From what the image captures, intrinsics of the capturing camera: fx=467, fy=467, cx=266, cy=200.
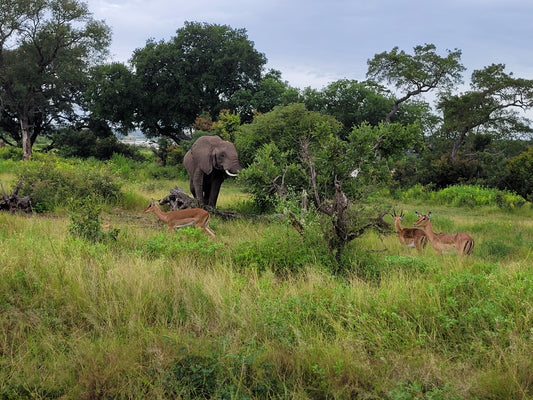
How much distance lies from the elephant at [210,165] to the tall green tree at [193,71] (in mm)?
21579

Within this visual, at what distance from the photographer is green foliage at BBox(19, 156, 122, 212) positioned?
1200 centimetres

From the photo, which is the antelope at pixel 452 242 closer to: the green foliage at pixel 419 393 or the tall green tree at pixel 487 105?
the green foliage at pixel 419 393

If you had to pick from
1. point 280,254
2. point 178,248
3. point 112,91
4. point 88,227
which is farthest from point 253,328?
point 112,91

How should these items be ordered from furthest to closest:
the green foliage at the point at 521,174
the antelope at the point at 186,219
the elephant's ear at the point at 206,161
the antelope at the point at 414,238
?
the green foliage at the point at 521,174, the elephant's ear at the point at 206,161, the antelope at the point at 186,219, the antelope at the point at 414,238

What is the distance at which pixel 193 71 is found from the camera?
34938 millimetres

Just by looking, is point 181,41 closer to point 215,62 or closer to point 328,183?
point 215,62

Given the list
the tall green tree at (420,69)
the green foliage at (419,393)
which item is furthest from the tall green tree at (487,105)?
the green foliage at (419,393)

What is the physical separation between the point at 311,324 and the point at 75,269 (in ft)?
9.47

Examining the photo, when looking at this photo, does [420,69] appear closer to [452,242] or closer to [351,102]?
[351,102]

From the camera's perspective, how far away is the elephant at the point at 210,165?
1216 centimetres

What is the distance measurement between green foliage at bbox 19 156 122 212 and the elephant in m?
2.26

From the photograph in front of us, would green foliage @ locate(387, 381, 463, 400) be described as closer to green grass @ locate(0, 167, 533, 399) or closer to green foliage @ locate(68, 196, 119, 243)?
green grass @ locate(0, 167, 533, 399)

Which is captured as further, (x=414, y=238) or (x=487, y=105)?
(x=487, y=105)

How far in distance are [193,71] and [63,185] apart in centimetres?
2413
